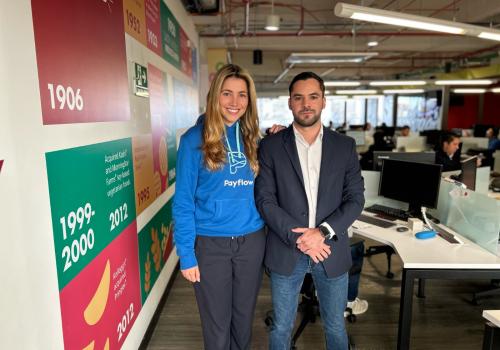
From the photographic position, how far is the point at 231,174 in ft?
5.50

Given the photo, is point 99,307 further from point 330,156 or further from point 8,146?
point 330,156

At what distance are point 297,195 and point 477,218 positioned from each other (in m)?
1.33

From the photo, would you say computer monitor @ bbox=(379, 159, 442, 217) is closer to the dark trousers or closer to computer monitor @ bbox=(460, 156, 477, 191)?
computer monitor @ bbox=(460, 156, 477, 191)

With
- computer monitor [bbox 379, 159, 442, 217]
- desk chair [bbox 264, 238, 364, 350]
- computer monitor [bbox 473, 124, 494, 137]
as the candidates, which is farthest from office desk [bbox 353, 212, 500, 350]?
computer monitor [bbox 473, 124, 494, 137]

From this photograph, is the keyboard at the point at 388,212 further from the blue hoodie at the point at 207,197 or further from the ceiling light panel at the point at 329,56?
the ceiling light panel at the point at 329,56

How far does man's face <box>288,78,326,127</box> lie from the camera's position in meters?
1.76

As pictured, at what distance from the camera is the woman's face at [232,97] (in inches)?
65.0

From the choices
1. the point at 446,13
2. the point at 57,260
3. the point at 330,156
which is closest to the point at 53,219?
the point at 57,260

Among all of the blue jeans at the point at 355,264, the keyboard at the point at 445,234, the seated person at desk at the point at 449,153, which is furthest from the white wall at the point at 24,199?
the seated person at desk at the point at 449,153

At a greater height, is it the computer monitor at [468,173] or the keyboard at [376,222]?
the computer monitor at [468,173]

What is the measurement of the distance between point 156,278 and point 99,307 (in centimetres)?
114

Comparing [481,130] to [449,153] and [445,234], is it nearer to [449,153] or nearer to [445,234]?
[449,153]

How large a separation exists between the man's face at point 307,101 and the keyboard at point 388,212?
57.3 inches

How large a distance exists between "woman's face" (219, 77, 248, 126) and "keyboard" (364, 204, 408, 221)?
5.76ft
